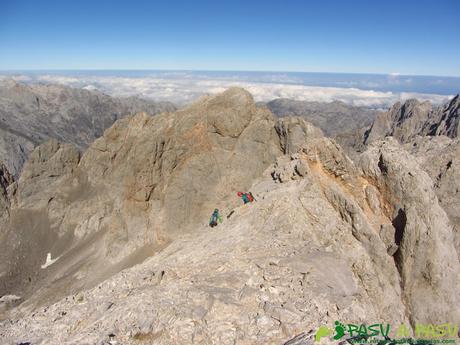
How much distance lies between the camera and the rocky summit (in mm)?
18172

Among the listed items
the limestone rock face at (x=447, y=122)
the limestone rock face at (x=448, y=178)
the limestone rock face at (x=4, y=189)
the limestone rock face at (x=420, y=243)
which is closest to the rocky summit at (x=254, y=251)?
the limestone rock face at (x=420, y=243)

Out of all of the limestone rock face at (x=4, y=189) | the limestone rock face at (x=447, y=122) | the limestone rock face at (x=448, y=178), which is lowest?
the limestone rock face at (x=4, y=189)

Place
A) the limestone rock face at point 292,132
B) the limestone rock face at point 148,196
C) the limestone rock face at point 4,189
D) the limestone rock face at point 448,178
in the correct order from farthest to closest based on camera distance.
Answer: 1. the limestone rock face at point 4,189
2. the limestone rock face at point 292,132
3. the limestone rock face at point 148,196
4. the limestone rock face at point 448,178

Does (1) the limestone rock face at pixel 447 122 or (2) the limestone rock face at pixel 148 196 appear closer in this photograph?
(2) the limestone rock face at pixel 148 196

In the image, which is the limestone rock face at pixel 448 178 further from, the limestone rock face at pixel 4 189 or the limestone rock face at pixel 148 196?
the limestone rock face at pixel 4 189

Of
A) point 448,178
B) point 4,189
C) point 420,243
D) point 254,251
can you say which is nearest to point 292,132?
point 448,178

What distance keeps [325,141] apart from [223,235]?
12.5 m

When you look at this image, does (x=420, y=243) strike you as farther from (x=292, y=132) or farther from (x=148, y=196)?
(x=148, y=196)

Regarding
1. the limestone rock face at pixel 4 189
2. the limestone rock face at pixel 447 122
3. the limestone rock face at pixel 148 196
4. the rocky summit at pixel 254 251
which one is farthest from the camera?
the limestone rock face at pixel 447 122

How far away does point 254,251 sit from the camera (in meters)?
23.8

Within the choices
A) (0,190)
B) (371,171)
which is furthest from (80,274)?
(371,171)

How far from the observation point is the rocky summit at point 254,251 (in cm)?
1817

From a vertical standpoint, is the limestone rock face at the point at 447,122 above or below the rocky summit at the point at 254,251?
below

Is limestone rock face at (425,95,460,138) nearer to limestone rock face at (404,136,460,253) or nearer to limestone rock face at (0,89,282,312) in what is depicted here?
limestone rock face at (404,136,460,253)
